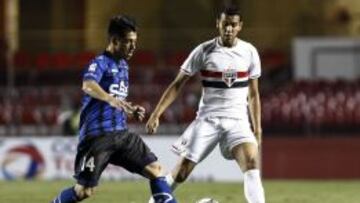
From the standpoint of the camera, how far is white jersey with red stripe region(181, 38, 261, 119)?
378 inches

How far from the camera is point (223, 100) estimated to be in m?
9.64

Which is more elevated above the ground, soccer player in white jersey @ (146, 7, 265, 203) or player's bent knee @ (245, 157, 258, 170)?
soccer player in white jersey @ (146, 7, 265, 203)

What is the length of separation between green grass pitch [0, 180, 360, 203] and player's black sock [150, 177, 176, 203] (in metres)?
3.59

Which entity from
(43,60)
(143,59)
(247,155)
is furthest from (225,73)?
(43,60)

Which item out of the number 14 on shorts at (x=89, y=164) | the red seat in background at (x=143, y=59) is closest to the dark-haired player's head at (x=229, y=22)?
the number 14 on shorts at (x=89, y=164)

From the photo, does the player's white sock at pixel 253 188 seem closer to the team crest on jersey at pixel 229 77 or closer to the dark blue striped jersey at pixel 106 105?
the team crest on jersey at pixel 229 77

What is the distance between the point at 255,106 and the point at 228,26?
847 mm

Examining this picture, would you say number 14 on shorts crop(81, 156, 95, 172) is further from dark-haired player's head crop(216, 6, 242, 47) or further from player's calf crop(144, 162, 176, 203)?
dark-haired player's head crop(216, 6, 242, 47)

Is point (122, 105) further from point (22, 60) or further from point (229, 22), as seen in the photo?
point (22, 60)

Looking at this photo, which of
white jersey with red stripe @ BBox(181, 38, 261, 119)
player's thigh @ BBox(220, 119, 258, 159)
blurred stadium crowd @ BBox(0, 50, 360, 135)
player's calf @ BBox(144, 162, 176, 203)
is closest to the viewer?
player's calf @ BBox(144, 162, 176, 203)

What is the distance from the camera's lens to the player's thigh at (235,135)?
950cm

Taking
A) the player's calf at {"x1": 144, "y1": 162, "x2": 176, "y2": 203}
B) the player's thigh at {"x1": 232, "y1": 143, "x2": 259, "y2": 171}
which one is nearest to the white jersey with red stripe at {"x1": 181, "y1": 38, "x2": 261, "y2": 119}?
the player's thigh at {"x1": 232, "y1": 143, "x2": 259, "y2": 171}

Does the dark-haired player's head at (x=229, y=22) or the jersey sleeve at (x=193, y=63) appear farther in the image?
the jersey sleeve at (x=193, y=63)

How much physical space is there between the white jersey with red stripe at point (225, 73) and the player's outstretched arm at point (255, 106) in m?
0.05
